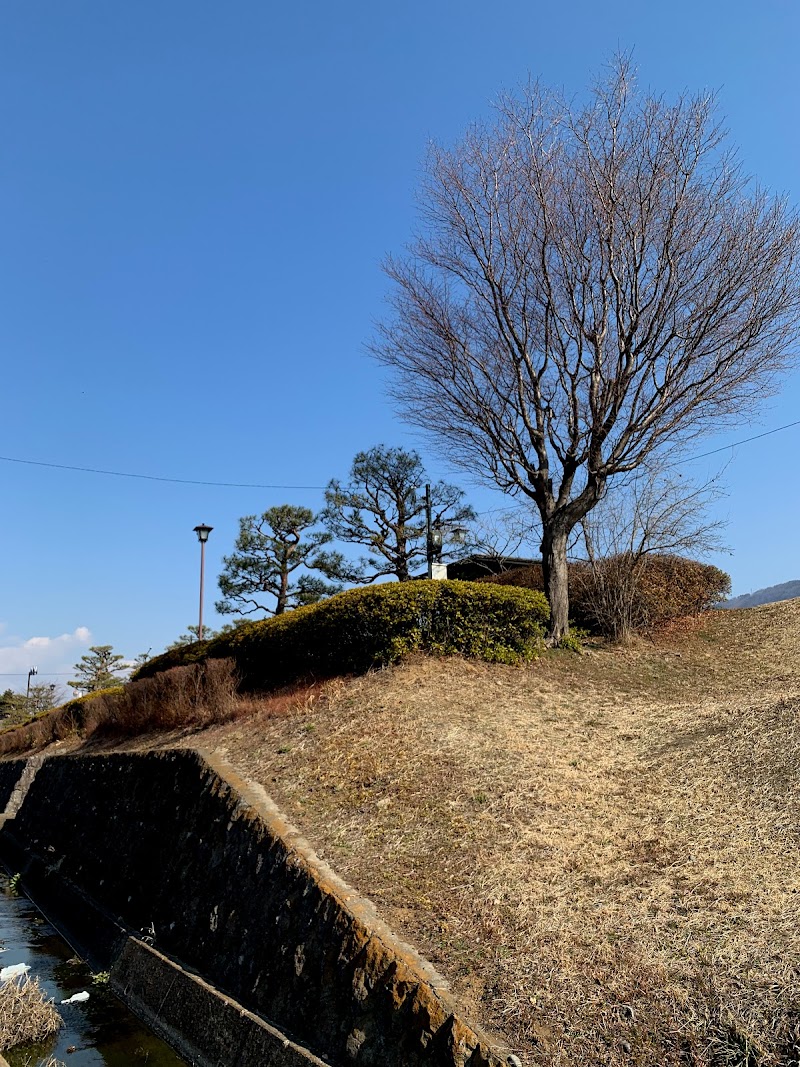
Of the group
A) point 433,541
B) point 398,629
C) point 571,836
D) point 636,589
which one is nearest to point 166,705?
point 398,629

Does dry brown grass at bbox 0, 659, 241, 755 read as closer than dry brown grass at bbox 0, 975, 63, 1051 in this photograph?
No

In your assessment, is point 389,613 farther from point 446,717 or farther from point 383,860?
point 383,860

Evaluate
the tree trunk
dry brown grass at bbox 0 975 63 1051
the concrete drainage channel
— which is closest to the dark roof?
the tree trunk

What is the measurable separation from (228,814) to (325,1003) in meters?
2.36

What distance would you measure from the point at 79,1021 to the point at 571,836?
4.16 m

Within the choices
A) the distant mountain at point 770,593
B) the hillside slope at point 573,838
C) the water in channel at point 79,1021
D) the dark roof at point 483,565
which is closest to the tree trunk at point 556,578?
the hillside slope at point 573,838

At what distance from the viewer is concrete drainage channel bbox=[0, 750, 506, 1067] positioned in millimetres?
3896

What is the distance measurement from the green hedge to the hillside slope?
0.47 metres

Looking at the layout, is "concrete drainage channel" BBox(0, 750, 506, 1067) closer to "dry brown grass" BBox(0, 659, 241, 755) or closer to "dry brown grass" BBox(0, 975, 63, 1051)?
"dry brown grass" BBox(0, 975, 63, 1051)

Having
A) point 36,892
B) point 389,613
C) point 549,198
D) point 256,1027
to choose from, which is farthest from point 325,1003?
point 549,198

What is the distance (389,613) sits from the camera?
31.4ft

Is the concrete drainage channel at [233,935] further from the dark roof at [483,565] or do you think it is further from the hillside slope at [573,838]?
the dark roof at [483,565]

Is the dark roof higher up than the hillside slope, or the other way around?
the dark roof

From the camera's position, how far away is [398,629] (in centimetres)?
966
